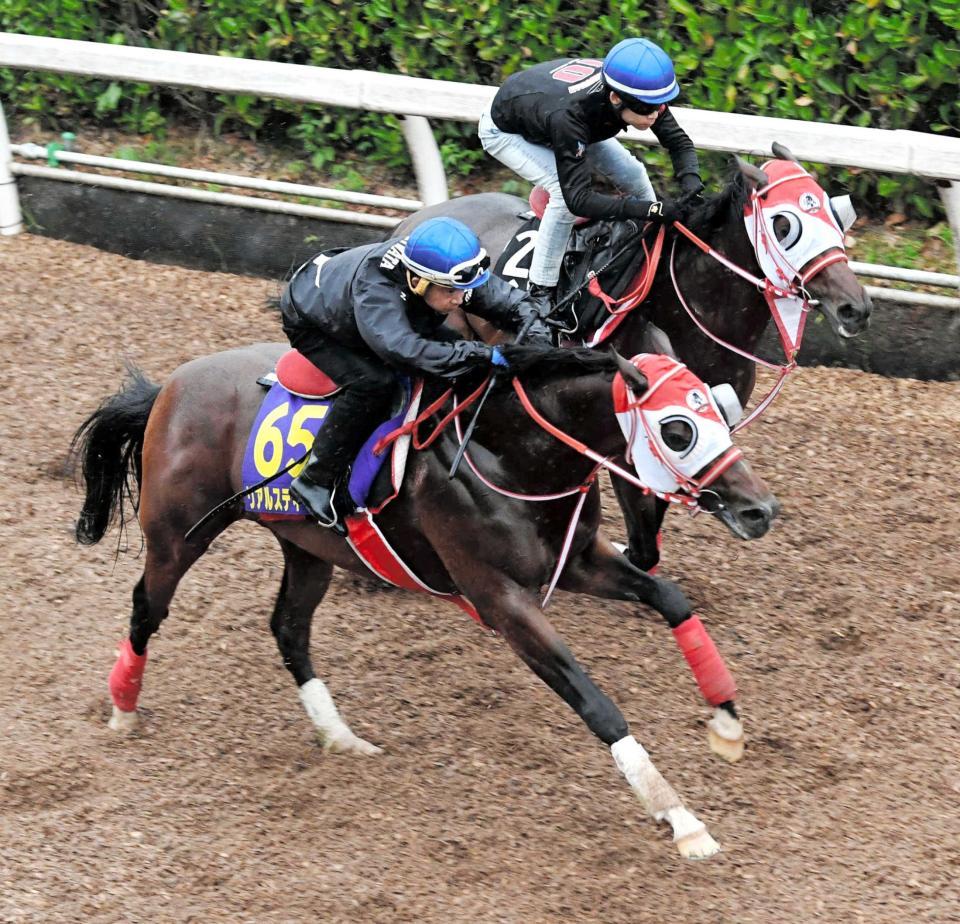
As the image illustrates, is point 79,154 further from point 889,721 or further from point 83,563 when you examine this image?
point 889,721

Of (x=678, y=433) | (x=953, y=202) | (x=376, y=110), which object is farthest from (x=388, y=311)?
(x=376, y=110)

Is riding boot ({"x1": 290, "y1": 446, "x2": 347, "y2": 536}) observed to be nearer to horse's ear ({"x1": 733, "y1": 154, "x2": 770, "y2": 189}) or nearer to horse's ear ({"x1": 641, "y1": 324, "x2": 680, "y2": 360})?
horse's ear ({"x1": 641, "y1": 324, "x2": 680, "y2": 360})

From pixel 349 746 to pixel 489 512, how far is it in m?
1.32

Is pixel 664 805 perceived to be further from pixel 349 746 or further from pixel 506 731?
pixel 349 746

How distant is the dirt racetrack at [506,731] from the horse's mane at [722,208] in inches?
63.1

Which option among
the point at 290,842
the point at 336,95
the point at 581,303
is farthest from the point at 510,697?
the point at 336,95

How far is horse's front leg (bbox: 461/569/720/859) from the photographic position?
436 cm

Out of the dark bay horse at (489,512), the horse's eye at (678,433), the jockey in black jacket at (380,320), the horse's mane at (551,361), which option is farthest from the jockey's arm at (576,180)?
the horse's eye at (678,433)

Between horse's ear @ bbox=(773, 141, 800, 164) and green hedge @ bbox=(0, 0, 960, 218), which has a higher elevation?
horse's ear @ bbox=(773, 141, 800, 164)

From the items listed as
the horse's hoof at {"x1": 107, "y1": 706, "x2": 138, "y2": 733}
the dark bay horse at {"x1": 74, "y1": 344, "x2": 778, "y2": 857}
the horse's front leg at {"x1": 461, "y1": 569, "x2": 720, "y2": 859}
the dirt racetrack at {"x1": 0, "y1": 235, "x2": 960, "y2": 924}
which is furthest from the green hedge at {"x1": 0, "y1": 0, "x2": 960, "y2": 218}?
the horse's hoof at {"x1": 107, "y1": 706, "x2": 138, "y2": 733}

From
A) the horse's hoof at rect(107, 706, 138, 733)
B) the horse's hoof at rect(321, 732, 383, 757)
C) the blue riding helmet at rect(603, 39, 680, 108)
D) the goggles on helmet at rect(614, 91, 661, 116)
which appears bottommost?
the horse's hoof at rect(107, 706, 138, 733)

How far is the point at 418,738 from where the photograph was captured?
18.0ft

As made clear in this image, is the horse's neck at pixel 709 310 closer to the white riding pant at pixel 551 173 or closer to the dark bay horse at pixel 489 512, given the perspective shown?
the white riding pant at pixel 551 173

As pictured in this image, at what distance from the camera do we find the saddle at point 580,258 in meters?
6.01
